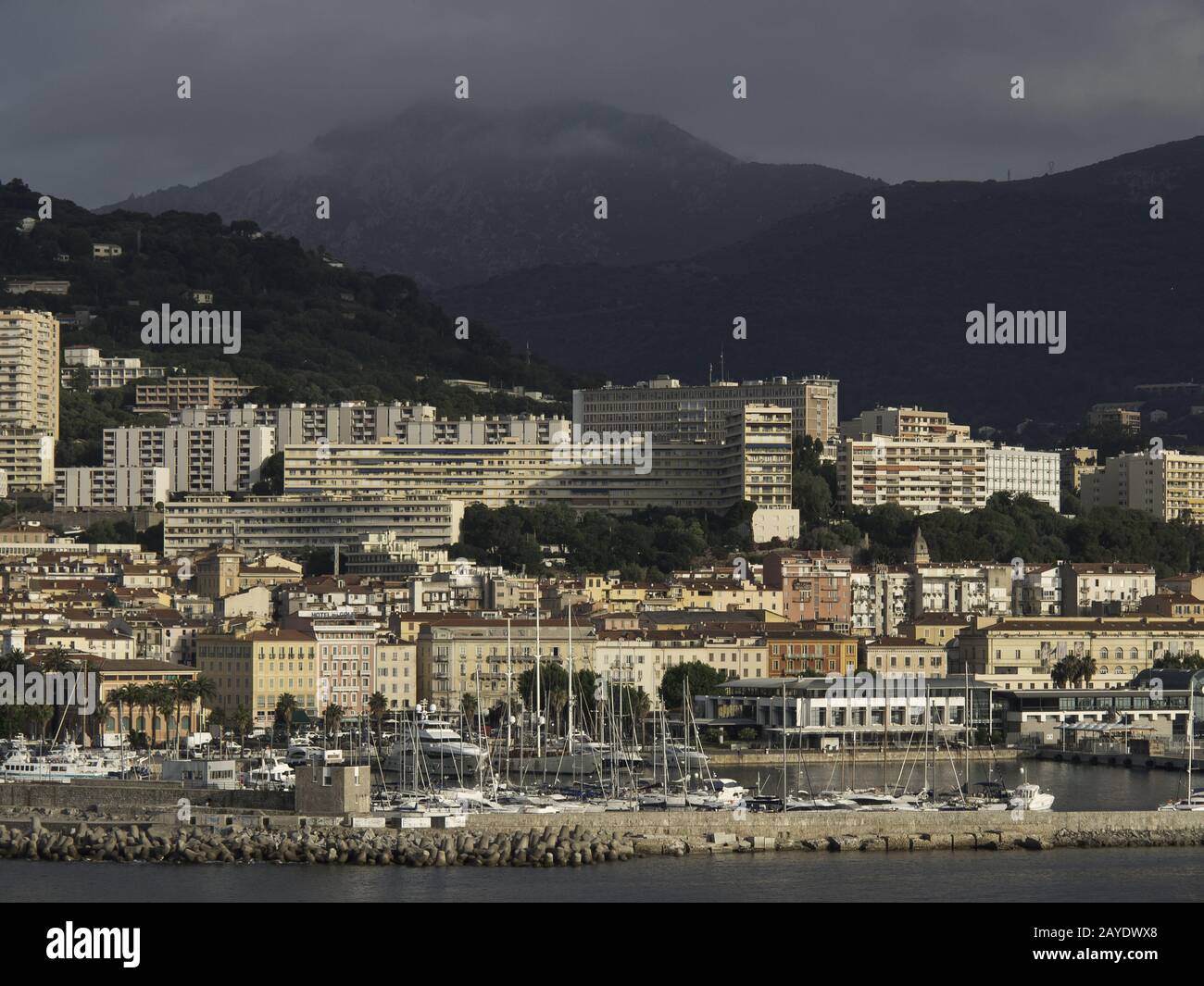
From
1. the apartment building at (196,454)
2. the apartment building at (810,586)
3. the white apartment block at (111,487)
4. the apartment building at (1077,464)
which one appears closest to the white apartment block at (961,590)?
the apartment building at (810,586)

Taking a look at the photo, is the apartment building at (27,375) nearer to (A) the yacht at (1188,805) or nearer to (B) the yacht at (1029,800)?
(B) the yacht at (1029,800)

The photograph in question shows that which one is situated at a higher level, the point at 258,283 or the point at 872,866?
the point at 258,283

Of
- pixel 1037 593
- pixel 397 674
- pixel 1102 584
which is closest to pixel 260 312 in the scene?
pixel 1037 593

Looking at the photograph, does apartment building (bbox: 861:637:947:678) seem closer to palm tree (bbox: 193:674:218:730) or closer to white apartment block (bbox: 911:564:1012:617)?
white apartment block (bbox: 911:564:1012:617)

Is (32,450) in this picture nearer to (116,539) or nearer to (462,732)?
(116,539)

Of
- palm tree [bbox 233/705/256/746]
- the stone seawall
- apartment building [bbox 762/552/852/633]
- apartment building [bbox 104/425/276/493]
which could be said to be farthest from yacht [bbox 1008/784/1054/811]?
apartment building [bbox 104/425/276/493]

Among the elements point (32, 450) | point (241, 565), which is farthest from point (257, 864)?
point (32, 450)
